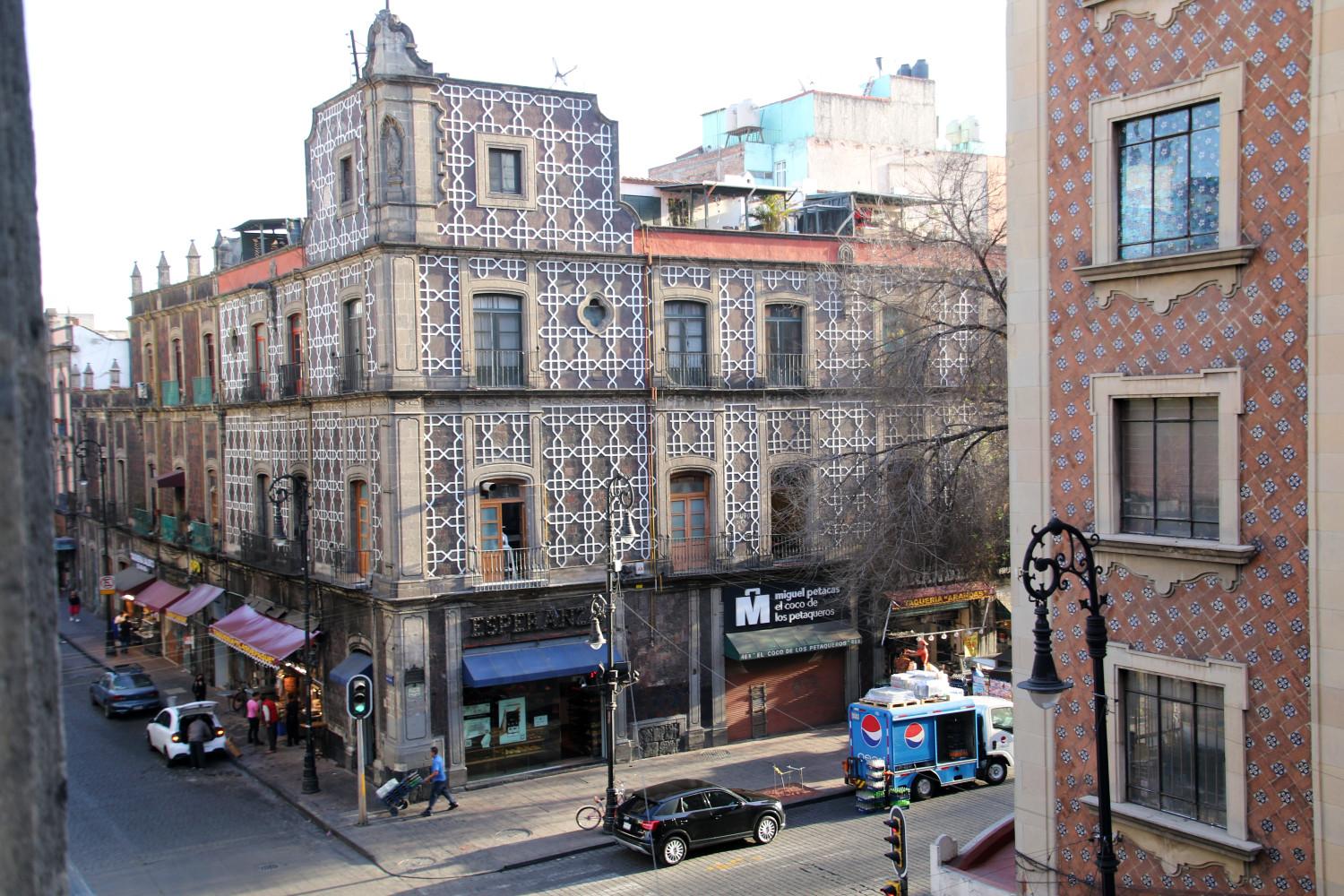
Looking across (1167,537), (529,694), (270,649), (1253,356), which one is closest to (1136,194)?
(1253,356)

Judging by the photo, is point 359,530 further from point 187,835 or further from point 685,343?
point 685,343

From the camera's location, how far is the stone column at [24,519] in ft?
10.6

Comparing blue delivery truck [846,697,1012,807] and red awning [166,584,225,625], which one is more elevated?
red awning [166,584,225,625]

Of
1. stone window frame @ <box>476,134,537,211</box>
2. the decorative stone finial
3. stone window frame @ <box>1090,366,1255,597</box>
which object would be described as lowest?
stone window frame @ <box>1090,366,1255,597</box>

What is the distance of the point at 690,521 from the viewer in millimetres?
31141

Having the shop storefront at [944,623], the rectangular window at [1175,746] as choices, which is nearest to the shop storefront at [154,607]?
the shop storefront at [944,623]

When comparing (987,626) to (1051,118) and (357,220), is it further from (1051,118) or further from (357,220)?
(1051,118)

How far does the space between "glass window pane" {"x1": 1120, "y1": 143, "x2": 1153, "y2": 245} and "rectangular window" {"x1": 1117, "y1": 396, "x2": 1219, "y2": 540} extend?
5.49 feet

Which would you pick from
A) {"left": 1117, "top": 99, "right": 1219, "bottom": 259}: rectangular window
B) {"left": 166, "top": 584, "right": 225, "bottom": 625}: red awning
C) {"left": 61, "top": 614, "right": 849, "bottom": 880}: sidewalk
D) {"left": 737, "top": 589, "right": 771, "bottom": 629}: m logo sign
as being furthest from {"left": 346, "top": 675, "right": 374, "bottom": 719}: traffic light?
{"left": 1117, "top": 99, "right": 1219, "bottom": 259}: rectangular window

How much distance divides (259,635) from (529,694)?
829 cm

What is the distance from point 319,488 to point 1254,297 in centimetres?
2460

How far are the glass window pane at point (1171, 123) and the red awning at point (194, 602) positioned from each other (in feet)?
107

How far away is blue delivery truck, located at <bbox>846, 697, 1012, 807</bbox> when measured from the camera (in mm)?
25609

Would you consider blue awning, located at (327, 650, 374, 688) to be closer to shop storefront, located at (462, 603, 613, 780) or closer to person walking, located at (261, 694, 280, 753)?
shop storefront, located at (462, 603, 613, 780)
